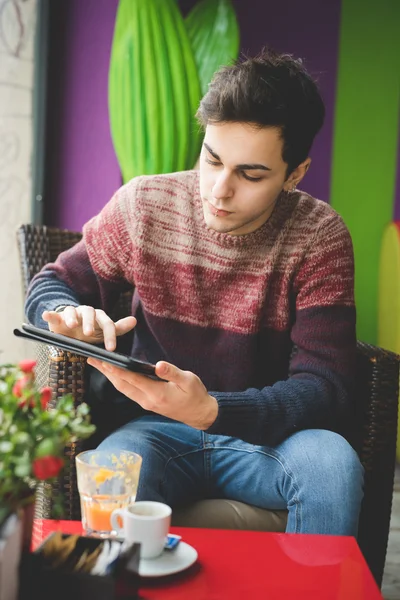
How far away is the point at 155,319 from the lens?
1569 millimetres

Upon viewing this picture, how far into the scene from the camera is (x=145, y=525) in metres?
0.88

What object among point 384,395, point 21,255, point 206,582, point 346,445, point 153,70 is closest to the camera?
point 206,582

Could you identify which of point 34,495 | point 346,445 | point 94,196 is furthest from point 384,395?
point 94,196

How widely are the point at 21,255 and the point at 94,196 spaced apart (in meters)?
0.90

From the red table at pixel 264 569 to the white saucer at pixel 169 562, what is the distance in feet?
0.03

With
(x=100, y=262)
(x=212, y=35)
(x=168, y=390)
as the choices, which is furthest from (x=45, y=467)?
(x=212, y=35)

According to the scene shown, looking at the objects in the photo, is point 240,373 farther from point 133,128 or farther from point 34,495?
point 133,128

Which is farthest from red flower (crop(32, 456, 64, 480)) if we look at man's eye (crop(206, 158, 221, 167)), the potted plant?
man's eye (crop(206, 158, 221, 167))

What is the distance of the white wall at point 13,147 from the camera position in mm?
2615

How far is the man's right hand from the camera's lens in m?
1.28

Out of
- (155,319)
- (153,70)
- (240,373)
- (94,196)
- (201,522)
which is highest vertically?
(153,70)

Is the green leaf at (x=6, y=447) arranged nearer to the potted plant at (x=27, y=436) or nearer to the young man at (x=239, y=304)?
the potted plant at (x=27, y=436)

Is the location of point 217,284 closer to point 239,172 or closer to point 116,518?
point 239,172

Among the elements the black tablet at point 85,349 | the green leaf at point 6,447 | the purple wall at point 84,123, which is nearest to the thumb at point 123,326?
the black tablet at point 85,349
